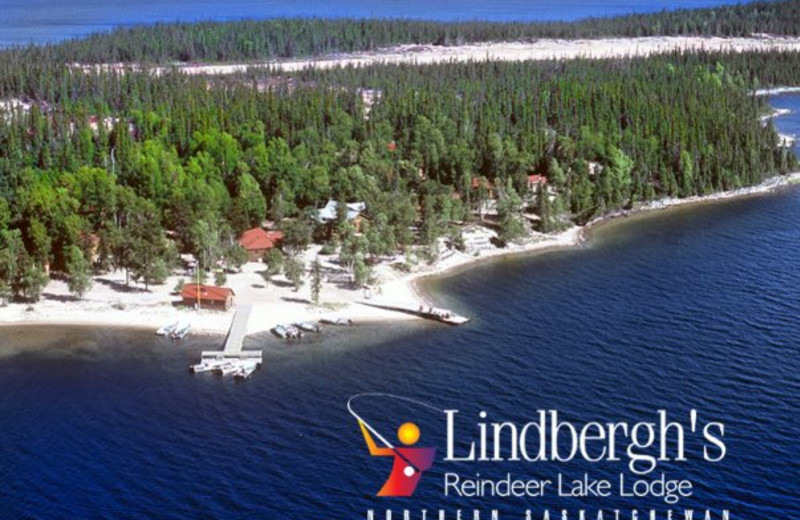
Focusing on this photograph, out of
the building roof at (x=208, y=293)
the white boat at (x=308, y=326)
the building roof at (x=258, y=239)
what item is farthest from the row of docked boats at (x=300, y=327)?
the building roof at (x=258, y=239)

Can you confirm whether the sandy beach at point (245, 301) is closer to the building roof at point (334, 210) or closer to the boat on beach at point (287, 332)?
the boat on beach at point (287, 332)

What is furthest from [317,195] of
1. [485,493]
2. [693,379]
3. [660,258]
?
[485,493]

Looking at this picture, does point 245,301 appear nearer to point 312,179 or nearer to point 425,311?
point 425,311

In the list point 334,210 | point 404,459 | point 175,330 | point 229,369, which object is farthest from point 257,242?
point 404,459

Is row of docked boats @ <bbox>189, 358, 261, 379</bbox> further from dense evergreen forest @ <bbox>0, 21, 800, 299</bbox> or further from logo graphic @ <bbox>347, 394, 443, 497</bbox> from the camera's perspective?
dense evergreen forest @ <bbox>0, 21, 800, 299</bbox>

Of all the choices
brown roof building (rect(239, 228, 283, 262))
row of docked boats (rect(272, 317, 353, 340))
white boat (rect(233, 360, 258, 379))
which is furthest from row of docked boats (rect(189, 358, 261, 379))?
brown roof building (rect(239, 228, 283, 262))

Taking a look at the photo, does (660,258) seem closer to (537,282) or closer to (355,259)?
(537,282)
